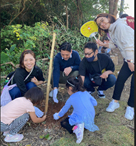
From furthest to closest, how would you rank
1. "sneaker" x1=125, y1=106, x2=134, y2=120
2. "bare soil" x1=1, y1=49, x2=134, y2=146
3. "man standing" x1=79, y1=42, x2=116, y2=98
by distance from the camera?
"man standing" x1=79, y1=42, x2=116, y2=98
"sneaker" x1=125, y1=106, x2=134, y2=120
"bare soil" x1=1, y1=49, x2=134, y2=146

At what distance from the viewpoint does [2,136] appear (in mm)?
1822

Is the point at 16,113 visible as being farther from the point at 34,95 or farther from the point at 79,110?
the point at 79,110

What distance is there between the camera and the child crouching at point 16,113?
1640mm

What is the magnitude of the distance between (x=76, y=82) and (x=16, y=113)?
855 millimetres

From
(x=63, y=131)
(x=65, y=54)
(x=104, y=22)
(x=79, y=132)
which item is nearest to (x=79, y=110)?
(x=79, y=132)

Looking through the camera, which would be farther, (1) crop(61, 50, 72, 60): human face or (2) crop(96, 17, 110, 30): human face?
(1) crop(61, 50, 72, 60): human face

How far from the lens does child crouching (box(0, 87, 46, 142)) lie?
5.38ft

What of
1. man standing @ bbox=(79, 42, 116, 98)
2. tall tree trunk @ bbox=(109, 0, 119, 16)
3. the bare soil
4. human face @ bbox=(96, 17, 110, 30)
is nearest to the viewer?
the bare soil

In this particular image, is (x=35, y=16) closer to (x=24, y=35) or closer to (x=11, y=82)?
(x=24, y=35)

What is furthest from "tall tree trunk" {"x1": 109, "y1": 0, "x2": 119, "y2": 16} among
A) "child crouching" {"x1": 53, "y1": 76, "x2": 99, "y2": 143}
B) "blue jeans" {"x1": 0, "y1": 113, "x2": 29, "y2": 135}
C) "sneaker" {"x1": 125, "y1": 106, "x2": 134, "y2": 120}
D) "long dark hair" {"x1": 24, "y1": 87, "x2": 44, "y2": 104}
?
"blue jeans" {"x1": 0, "y1": 113, "x2": 29, "y2": 135}

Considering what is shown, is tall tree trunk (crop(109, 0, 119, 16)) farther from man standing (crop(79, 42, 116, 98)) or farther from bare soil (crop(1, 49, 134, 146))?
bare soil (crop(1, 49, 134, 146))

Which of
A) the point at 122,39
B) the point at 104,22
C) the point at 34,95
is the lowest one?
the point at 34,95

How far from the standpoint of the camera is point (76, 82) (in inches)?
71.6

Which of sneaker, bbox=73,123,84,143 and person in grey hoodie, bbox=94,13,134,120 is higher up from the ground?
person in grey hoodie, bbox=94,13,134,120
